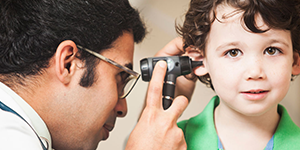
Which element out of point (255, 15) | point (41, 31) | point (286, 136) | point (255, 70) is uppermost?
point (41, 31)

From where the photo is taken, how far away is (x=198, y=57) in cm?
123

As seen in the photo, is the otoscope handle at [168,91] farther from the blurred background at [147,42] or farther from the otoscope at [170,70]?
the blurred background at [147,42]

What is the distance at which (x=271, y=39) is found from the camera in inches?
36.9

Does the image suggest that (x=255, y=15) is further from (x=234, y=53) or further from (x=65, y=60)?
(x=65, y=60)

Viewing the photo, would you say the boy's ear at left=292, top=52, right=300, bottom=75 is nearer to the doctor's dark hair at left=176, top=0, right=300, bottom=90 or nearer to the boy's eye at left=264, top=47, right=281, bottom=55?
the doctor's dark hair at left=176, top=0, right=300, bottom=90

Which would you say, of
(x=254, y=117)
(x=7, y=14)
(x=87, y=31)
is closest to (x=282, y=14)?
(x=254, y=117)

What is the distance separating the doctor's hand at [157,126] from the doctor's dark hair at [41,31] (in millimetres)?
280

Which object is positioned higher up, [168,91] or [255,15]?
[255,15]

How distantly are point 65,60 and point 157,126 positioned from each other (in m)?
0.46

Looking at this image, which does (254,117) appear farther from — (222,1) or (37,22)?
(37,22)

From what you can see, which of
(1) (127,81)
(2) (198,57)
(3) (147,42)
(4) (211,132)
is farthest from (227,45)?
(3) (147,42)

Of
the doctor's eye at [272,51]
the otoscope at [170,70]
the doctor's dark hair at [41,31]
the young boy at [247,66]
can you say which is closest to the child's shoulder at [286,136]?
the young boy at [247,66]

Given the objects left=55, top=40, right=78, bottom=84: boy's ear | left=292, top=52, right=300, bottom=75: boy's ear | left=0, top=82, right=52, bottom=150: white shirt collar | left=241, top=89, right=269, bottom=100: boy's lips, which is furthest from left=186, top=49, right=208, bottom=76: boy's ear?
left=0, top=82, right=52, bottom=150: white shirt collar

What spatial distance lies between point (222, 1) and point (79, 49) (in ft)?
1.98
